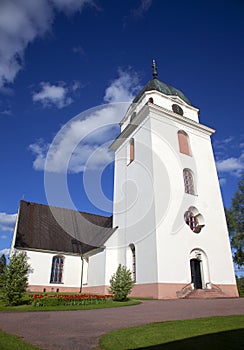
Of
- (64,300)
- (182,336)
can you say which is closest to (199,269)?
(64,300)

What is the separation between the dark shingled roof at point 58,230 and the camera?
949 inches

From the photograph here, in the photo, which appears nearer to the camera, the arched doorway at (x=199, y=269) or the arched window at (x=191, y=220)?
the arched doorway at (x=199, y=269)

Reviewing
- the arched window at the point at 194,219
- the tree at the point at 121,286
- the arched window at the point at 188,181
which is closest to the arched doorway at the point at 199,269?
the arched window at the point at 194,219

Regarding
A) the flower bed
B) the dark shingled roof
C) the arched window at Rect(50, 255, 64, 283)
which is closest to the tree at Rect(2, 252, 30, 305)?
the flower bed

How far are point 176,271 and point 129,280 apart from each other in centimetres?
365

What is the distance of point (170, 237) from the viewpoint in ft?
55.4

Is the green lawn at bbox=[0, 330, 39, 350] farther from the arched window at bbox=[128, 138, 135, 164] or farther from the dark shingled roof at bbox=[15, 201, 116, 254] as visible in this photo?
the arched window at bbox=[128, 138, 135, 164]

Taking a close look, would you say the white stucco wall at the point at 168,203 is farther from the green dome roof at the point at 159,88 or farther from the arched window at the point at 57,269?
the arched window at the point at 57,269

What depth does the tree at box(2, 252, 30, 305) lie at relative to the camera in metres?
12.7

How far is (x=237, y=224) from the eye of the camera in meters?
27.0

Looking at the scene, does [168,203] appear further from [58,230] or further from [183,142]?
[58,230]

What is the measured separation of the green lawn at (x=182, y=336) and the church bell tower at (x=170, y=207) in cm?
965

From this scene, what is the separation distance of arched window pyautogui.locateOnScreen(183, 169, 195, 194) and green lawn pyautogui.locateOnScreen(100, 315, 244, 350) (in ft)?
47.8

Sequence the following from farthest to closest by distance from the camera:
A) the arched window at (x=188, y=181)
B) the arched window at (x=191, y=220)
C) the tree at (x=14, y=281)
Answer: the arched window at (x=188, y=181), the arched window at (x=191, y=220), the tree at (x=14, y=281)
